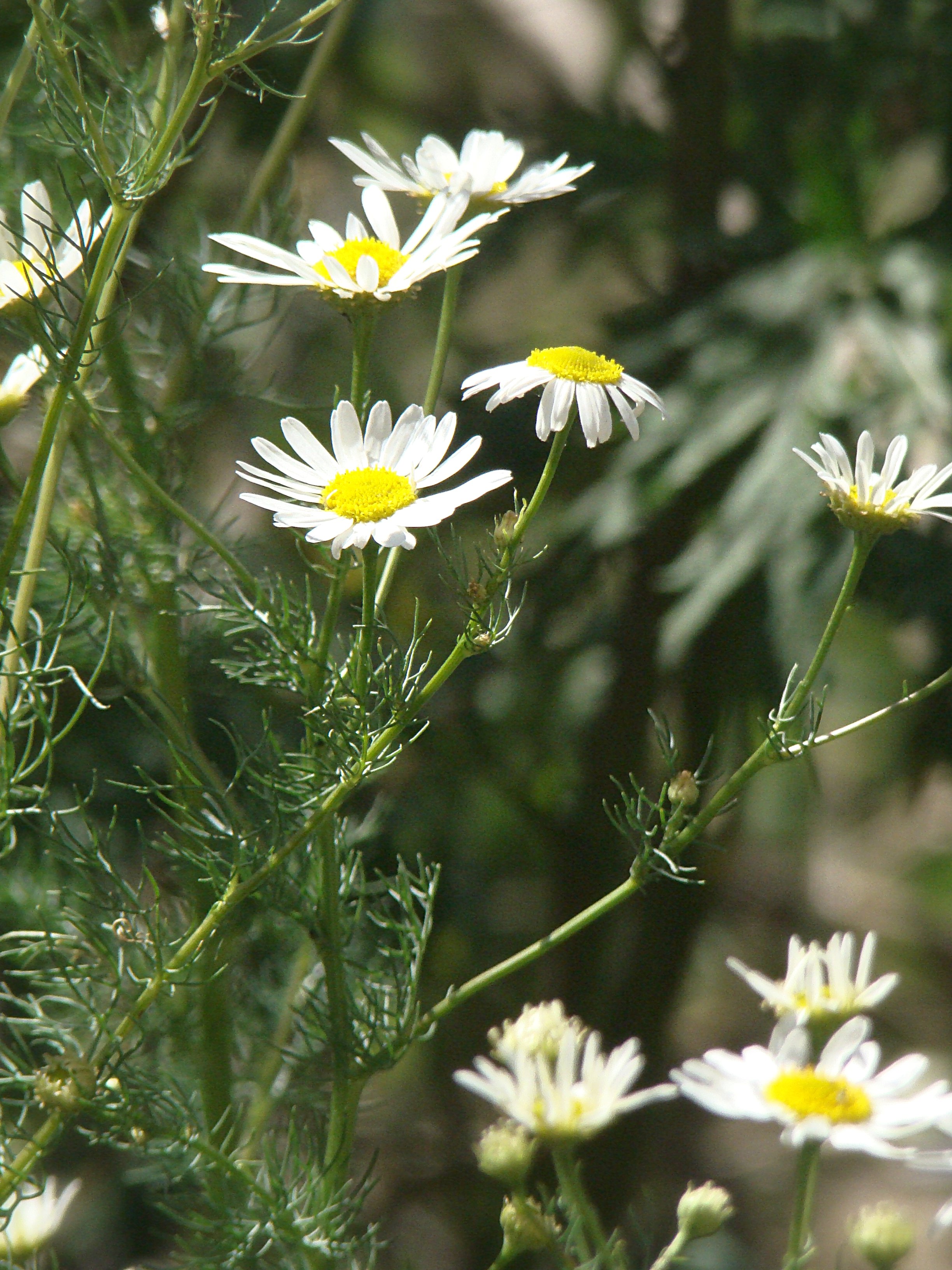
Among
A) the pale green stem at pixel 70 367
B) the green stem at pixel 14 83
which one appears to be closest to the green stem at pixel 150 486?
the pale green stem at pixel 70 367

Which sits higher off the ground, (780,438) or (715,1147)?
(780,438)

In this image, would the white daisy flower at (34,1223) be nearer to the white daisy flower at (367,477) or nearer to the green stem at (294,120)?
the white daisy flower at (367,477)

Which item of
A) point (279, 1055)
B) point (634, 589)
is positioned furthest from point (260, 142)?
point (279, 1055)

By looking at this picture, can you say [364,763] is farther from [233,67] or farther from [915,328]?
[915,328]

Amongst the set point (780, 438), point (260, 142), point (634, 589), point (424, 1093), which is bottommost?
point (424, 1093)

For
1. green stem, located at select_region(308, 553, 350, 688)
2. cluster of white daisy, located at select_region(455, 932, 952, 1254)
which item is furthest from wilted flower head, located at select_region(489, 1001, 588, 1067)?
green stem, located at select_region(308, 553, 350, 688)

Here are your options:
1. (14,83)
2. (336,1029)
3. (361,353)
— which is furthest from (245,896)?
(14,83)
